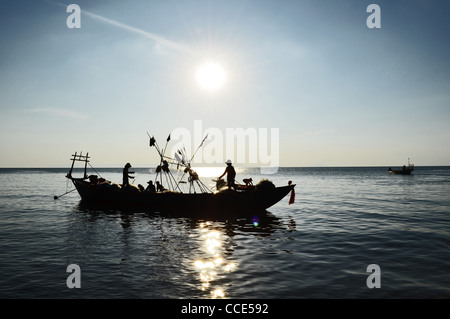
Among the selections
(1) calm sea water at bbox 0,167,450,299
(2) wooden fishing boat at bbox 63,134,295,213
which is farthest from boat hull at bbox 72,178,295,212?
(1) calm sea water at bbox 0,167,450,299

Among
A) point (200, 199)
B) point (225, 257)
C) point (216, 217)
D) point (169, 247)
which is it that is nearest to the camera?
point (225, 257)

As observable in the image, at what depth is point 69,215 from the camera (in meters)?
19.5

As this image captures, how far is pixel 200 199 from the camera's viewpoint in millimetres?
19094

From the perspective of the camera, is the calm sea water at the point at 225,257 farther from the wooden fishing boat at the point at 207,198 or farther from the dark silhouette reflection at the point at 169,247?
the wooden fishing boat at the point at 207,198

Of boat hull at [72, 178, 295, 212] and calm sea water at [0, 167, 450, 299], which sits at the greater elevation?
boat hull at [72, 178, 295, 212]

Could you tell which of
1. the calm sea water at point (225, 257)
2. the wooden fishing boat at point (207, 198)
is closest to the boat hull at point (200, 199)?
the wooden fishing boat at point (207, 198)

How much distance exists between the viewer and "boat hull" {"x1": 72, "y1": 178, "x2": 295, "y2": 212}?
62.1 ft

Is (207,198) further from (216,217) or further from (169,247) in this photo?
(169,247)

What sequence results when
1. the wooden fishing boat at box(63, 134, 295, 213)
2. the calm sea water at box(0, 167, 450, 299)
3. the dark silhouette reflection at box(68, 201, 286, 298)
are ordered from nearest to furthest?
1. the calm sea water at box(0, 167, 450, 299)
2. the dark silhouette reflection at box(68, 201, 286, 298)
3. the wooden fishing boat at box(63, 134, 295, 213)

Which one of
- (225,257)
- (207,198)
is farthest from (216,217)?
(225,257)

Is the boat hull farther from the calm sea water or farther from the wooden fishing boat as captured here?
the calm sea water

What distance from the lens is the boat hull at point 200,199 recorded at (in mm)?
18922
